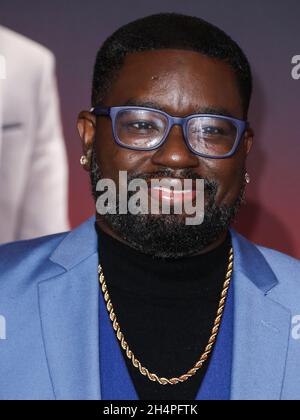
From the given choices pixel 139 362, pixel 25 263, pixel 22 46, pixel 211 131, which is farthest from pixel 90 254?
pixel 22 46

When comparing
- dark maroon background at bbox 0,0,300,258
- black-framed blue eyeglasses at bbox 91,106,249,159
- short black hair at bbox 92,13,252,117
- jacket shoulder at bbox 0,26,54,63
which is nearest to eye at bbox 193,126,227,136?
black-framed blue eyeglasses at bbox 91,106,249,159

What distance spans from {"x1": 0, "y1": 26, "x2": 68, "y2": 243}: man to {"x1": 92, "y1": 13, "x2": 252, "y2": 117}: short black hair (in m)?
0.48

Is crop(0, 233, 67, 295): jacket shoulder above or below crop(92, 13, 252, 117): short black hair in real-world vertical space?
below

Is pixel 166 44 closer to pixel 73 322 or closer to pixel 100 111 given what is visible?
pixel 100 111

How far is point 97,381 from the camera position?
1.14 metres

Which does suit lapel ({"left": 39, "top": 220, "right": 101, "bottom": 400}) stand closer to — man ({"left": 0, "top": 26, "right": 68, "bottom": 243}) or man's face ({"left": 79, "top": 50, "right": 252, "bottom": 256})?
man's face ({"left": 79, "top": 50, "right": 252, "bottom": 256})

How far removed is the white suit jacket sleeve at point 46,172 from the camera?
181 cm

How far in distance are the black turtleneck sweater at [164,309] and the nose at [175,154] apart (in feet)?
0.66

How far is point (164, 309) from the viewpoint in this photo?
4.08ft

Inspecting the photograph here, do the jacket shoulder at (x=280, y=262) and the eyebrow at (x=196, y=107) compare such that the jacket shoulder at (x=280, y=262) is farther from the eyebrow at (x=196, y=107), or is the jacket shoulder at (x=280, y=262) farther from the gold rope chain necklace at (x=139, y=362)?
the eyebrow at (x=196, y=107)

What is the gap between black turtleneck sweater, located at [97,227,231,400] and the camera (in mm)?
1217

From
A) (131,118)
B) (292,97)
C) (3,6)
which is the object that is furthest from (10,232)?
(292,97)

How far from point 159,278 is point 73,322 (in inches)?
7.2

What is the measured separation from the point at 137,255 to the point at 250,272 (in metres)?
0.24
